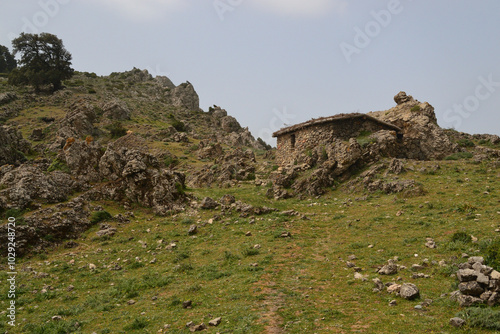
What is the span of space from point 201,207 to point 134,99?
230ft

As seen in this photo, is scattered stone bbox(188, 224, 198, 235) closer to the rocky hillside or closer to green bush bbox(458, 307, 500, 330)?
the rocky hillside

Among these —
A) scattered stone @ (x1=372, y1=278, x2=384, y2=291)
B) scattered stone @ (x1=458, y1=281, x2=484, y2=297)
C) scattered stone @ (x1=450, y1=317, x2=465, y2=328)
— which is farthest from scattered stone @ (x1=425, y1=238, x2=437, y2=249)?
scattered stone @ (x1=450, y1=317, x2=465, y2=328)

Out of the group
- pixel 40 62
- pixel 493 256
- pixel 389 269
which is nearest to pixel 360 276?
pixel 389 269

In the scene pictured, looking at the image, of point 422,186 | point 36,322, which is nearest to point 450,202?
point 422,186

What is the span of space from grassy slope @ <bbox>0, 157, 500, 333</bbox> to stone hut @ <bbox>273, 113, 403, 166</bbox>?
415 inches

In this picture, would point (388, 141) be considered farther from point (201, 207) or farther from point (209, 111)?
point (209, 111)

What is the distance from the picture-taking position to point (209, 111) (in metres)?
88.2

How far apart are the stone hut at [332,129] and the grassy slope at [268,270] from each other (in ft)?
34.5

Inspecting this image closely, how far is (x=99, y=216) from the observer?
19.5 metres

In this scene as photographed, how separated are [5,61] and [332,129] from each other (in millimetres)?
117135

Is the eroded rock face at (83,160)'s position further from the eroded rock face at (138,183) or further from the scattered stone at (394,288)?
the scattered stone at (394,288)

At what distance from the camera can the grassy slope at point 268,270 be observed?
859 cm

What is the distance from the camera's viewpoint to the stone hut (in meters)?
30.5

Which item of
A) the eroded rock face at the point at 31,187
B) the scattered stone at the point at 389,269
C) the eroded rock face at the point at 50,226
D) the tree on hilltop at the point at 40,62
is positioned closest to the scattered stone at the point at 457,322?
the scattered stone at the point at 389,269
